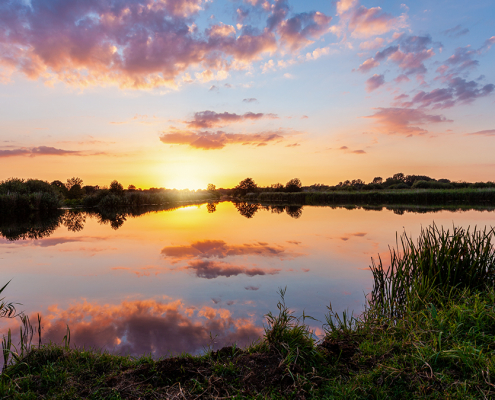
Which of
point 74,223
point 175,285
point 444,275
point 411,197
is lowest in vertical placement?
point 175,285

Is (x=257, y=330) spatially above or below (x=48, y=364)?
below

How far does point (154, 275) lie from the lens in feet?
23.6

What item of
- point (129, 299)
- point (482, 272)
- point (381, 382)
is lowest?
point (129, 299)

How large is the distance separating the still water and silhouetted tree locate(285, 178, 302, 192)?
50.0m

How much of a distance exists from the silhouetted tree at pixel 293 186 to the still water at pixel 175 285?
50030 millimetres

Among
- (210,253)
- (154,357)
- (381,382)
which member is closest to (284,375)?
(381,382)

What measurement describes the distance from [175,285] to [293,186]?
188ft

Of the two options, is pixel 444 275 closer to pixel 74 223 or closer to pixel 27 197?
pixel 74 223

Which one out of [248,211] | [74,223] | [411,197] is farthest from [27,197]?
[411,197]

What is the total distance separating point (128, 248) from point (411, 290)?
31.7ft

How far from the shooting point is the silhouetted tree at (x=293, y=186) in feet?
203

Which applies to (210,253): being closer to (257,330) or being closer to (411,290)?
(257,330)

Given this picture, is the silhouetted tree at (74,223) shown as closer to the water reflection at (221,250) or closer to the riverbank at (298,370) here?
the water reflection at (221,250)

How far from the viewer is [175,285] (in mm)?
6379
